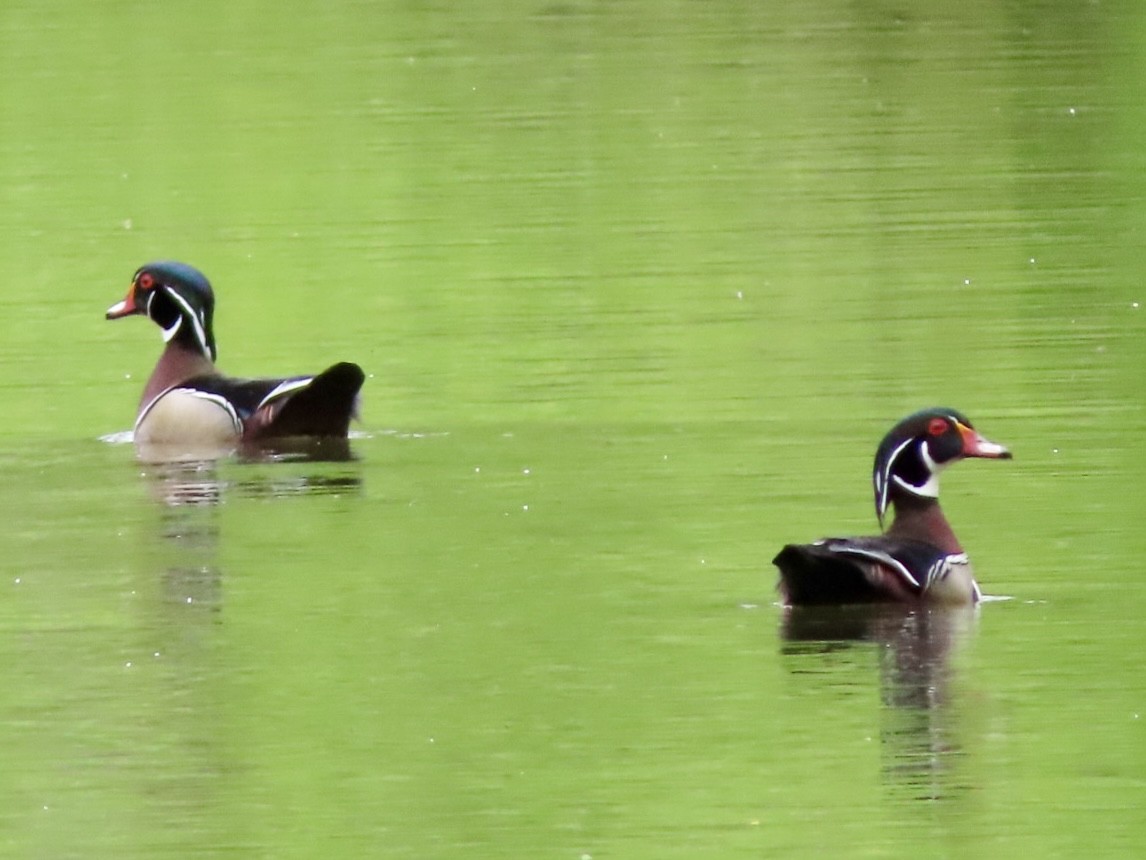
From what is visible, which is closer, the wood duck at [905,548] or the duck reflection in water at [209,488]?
the wood duck at [905,548]

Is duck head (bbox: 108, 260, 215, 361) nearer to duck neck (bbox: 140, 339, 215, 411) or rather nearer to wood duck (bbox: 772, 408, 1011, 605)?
duck neck (bbox: 140, 339, 215, 411)

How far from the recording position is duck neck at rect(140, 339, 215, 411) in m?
14.0

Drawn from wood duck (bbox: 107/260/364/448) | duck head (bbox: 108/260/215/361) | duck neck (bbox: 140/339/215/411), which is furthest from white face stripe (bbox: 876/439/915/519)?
duck head (bbox: 108/260/215/361)

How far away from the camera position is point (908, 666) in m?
9.17

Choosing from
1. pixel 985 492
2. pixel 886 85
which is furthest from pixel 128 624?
pixel 886 85

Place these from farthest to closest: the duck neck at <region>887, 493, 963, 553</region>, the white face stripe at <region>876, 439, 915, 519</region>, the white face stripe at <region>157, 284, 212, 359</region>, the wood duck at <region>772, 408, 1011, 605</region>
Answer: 1. the white face stripe at <region>157, 284, 212, 359</region>
2. the white face stripe at <region>876, 439, 915, 519</region>
3. the duck neck at <region>887, 493, 963, 553</region>
4. the wood duck at <region>772, 408, 1011, 605</region>

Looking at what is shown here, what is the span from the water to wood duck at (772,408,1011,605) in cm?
11

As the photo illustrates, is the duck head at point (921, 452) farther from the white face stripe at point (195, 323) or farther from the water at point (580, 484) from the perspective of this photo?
the white face stripe at point (195, 323)

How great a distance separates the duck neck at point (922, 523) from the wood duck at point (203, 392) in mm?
3272

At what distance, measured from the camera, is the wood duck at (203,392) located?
13211mm

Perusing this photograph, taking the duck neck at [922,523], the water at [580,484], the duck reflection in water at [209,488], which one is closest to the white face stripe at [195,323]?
the water at [580,484]

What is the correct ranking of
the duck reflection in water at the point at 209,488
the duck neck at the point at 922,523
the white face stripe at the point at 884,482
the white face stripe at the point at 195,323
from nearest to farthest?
1. the duck neck at the point at 922,523
2. the white face stripe at the point at 884,482
3. the duck reflection in water at the point at 209,488
4. the white face stripe at the point at 195,323

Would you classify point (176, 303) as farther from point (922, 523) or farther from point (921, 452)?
point (922, 523)

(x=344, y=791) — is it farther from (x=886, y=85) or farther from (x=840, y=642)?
(x=886, y=85)
